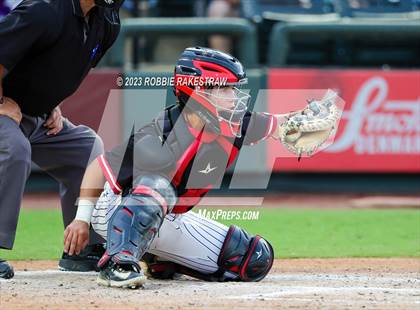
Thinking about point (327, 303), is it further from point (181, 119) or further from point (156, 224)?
point (181, 119)

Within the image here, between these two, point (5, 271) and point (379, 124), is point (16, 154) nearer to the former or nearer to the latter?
point (5, 271)

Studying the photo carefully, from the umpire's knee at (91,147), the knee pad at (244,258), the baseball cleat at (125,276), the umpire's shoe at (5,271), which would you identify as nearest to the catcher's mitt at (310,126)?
the knee pad at (244,258)

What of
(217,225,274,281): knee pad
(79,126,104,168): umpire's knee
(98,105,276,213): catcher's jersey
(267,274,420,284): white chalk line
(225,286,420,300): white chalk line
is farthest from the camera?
(79,126,104,168): umpire's knee

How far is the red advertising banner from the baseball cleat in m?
5.89

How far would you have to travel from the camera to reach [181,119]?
4.51 metres

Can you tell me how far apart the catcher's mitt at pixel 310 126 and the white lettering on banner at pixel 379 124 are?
212 inches

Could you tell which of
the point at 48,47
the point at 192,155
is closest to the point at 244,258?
the point at 192,155

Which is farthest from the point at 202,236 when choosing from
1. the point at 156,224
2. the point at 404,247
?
the point at 404,247

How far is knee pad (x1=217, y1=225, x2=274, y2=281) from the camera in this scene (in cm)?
474

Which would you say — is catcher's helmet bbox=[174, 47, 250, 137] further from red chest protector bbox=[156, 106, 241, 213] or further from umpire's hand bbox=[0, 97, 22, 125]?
umpire's hand bbox=[0, 97, 22, 125]

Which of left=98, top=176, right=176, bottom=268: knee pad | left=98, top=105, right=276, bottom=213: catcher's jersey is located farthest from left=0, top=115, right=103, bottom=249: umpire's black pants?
left=98, top=176, right=176, bottom=268: knee pad

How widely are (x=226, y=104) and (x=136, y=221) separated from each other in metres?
0.77

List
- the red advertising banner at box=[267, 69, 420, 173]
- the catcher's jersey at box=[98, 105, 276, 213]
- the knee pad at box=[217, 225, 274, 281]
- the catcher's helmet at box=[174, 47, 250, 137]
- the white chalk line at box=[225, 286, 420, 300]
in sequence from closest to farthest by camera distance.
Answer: the white chalk line at box=[225, 286, 420, 300] → the catcher's jersey at box=[98, 105, 276, 213] → the catcher's helmet at box=[174, 47, 250, 137] → the knee pad at box=[217, 225, 274, 281] → the red advertising banner at box=[267, 69, 420, 173]

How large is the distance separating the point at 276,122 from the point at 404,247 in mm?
2417
